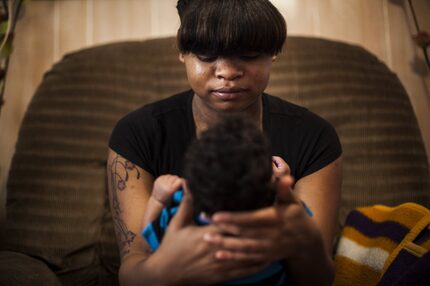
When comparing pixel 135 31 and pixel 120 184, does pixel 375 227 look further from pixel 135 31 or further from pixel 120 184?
pixel 135 31

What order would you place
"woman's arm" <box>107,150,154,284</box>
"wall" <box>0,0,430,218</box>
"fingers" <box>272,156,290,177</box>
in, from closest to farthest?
1. "fingers" <box>272,156,290,177</box>
2. "woman's arm" <box>107,150,154,284</box>
3. "wall" <box>0,0,430,218</box>

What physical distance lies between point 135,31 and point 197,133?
2.99ft

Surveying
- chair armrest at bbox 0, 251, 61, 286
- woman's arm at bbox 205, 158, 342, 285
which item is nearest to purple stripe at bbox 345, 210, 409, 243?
woman's arm at bbox 205, 158, 342, 285

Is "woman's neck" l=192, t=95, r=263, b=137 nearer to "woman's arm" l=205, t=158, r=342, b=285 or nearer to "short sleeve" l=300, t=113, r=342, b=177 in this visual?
"short sleeve" l=300, t=113, r=342, b=177

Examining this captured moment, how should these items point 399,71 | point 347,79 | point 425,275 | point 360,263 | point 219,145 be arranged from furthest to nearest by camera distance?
point 399,71, point 347,79, point 360,263, point 425,275, point 219,145

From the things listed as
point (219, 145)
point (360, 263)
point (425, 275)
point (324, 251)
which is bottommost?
point (360, 263)

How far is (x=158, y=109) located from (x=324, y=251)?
1.79ft

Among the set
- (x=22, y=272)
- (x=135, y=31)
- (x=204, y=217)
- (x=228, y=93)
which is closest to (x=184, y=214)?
(x=204, y=217)

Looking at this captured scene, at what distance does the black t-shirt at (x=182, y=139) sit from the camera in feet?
3.38

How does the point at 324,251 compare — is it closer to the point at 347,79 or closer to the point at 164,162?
the point at 164,162

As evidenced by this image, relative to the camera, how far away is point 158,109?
1.10 metres

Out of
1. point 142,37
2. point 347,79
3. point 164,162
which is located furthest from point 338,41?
point 164,162

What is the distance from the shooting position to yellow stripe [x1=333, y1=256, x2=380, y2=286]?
3.89 ft

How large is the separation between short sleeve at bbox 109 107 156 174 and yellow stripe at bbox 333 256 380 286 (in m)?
0.63
